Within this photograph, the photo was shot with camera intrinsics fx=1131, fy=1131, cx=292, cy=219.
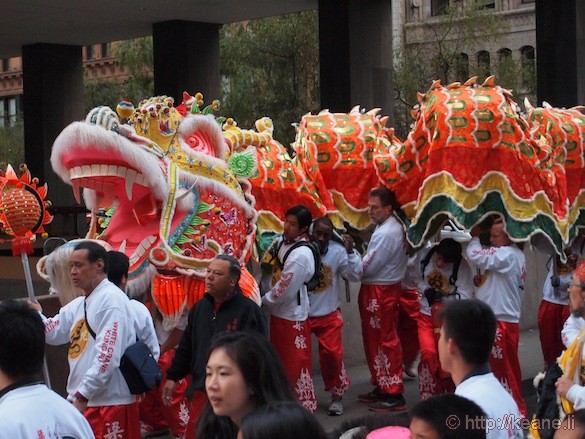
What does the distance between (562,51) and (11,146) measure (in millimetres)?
24625

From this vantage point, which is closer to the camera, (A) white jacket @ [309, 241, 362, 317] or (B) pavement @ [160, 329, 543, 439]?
(B) pavement @ [160, 329, 543, 439]

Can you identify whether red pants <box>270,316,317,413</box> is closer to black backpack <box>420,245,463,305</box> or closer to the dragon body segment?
black backpack <box>420,245,463,305</box>

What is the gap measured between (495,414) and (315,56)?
24.8 meters

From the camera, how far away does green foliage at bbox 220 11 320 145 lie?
92.3 ft

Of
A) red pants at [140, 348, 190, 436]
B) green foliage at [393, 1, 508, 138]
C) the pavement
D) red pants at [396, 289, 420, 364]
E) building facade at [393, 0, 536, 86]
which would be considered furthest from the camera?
building facade at [393, 0, 536, 86]

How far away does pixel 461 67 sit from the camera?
28938mm

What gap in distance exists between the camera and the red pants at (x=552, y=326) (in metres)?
9.73

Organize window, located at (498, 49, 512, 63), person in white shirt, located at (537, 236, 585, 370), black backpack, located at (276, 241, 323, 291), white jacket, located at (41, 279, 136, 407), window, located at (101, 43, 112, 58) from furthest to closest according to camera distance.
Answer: window, located at (101, 43, 112, 58), window, located at (498, 49, 512, 63), person in white shirt, located at (537, 236, 585, 370), black backpack, located at (276, 241, 323, 291), white jacket, located at (41, 279, 136, 407)

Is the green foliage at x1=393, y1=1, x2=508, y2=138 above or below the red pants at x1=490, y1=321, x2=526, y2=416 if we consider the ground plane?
above

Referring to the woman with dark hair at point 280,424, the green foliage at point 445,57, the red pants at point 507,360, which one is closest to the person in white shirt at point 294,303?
the red pants at point 507,360

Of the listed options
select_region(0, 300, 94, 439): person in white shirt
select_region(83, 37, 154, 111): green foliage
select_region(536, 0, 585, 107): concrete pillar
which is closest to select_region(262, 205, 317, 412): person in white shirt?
select_region(0, 300, 94, 439): person in white shirt

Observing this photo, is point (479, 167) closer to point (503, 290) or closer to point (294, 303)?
point (503, 290)

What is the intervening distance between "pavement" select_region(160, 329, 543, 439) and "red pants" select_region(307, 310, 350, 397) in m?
0.23

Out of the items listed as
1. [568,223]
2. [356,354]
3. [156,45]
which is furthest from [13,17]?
[568,223]
